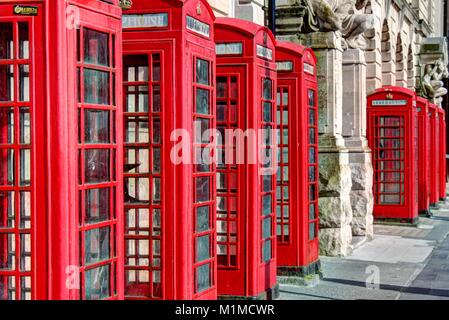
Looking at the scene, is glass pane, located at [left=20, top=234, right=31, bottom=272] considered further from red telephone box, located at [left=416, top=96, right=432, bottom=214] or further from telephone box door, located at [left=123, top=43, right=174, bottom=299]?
red telephone box, located at [left=416, top=96, right=432, bottom=214]

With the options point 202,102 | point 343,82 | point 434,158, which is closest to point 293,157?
point 202,102

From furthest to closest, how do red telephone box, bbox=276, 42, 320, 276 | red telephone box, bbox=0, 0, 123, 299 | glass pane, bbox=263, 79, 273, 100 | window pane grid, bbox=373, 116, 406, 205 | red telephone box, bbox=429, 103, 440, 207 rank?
red telephone box, bbox=429, 103, 440, 207, window pane grid, bbox=373, 116, 406, 205, red telephone box, bbox=276, 42, 320, 276, glass pane, bbox=263, 79, 273, 100, red telephone box, bbox=0, 0, 123, 299

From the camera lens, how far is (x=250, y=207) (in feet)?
27.2

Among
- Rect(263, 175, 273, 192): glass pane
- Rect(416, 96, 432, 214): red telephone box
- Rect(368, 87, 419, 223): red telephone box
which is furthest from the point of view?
Rect(416, 96, 432, 214): red telephone box

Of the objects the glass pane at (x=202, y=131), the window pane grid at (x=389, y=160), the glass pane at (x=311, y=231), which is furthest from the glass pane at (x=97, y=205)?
the window pane grid at (x=389, y=160)

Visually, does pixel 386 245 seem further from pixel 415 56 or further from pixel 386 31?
pixel 415 56

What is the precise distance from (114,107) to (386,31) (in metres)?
16.5

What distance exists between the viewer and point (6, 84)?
197 inches

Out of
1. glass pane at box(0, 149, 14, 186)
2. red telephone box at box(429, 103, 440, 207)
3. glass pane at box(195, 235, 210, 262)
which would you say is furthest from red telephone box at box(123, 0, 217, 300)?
red telephone box at box(429, 103, 440, 207)

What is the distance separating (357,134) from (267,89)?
7045mm

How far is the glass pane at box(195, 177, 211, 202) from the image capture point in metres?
6.80

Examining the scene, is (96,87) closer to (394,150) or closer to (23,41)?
(23,41)

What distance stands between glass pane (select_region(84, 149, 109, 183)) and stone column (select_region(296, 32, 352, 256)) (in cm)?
776
